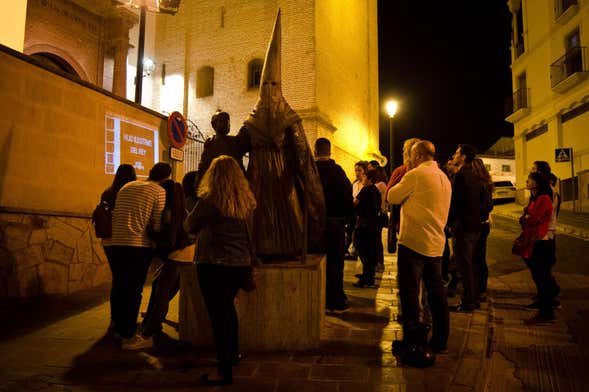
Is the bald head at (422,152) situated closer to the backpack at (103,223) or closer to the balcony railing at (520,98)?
the backpack at (103,223)

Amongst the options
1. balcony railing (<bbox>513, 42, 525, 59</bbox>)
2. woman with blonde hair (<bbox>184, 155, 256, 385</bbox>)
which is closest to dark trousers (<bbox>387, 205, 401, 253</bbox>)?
woman with blonde hair (<bbox>184, 155, 256, 385</bbox>)

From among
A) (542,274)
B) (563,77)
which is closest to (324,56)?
(563,77)

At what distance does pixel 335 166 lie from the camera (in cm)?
591

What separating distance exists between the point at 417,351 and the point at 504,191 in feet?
92.6

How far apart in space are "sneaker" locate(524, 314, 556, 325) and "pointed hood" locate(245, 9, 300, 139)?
351 cm

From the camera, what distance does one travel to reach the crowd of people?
356 centimetres

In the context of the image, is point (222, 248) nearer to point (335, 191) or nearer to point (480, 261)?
point (335, 191)

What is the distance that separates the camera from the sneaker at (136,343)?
4441 mm

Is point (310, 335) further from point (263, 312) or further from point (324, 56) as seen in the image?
point (324, 56)

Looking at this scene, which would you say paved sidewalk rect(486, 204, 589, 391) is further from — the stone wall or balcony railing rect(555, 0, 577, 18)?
balcony railing rect(555, 0, 577, 18)

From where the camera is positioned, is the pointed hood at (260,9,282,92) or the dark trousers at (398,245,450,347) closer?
the dark trousers at (398,245,450,347)

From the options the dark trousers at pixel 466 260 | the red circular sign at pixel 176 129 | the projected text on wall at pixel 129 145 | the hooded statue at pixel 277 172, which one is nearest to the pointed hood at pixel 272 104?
the hooded statue at pixel 277 172

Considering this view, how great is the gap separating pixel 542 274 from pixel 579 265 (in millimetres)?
4336

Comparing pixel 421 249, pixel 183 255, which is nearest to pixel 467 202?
pixel 421 249
